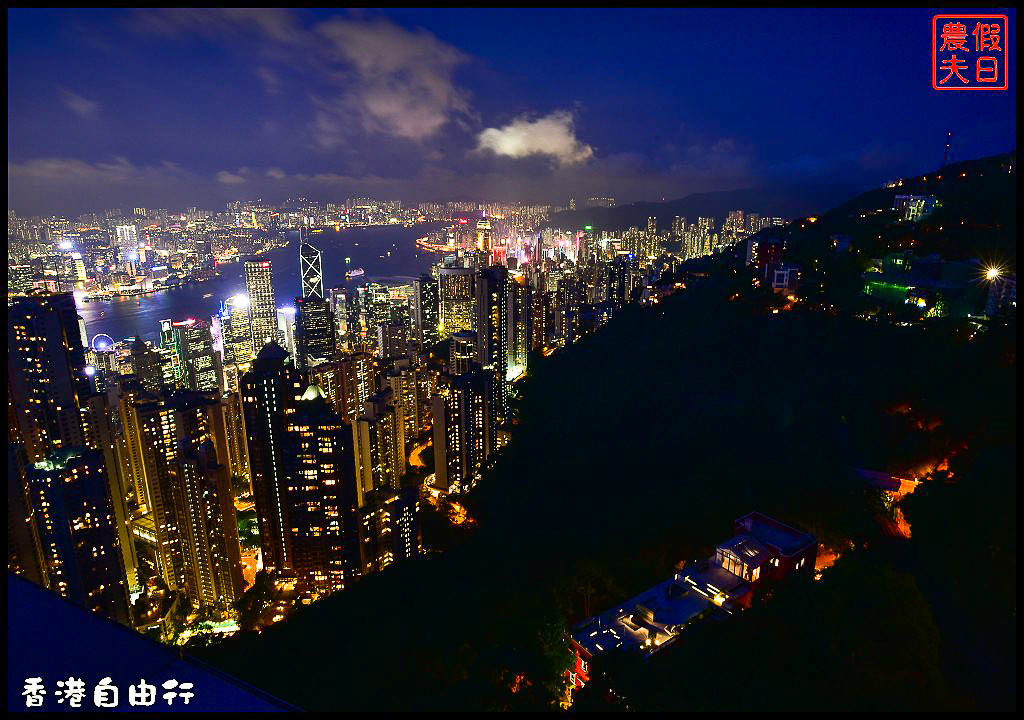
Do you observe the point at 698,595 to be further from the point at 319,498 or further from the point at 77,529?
the point at 77,529

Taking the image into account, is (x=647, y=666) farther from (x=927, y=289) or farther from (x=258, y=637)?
(x=258, y=637)

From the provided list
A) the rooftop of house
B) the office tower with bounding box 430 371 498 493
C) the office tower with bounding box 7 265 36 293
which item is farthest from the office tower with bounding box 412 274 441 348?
the rooftop of house

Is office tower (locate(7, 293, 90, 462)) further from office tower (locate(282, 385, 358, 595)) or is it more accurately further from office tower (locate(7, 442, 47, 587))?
office tower (locate(282, 385, 358, 595))

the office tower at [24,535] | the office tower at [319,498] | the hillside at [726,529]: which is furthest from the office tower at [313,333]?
the hillside at [726,529]

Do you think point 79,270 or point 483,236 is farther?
point 483,236

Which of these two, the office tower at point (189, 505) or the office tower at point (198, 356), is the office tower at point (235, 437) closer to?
the office tower at point (189, 505)

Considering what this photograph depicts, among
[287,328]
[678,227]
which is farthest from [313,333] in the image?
[678,227]
